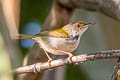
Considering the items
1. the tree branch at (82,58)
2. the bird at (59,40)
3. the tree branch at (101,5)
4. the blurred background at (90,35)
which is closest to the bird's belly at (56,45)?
the bird at (59,40)

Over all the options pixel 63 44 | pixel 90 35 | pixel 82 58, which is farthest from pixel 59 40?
pixel 90 35

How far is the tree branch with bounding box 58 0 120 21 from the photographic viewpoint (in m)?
2.14

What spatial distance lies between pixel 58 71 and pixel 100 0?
0.63 meters

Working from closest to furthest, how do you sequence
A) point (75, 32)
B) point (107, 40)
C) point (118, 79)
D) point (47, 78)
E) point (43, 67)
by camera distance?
1. point (118, 79)
2. point (43, 67)
3. point (75, 32)
4. point (47, 78)
5. point (107, 40)

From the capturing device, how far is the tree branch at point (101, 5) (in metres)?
2.14

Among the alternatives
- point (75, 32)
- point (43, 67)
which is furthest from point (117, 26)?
point (43, 67)

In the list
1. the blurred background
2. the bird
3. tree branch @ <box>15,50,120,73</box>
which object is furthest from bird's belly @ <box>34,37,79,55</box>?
the blurred background

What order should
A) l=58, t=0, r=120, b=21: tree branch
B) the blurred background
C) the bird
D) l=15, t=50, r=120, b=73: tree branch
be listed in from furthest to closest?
1. the blurred background
2. l=58, t=0, r=120, b=21: tree branch
3. the bird
4. l=15, t=50, r=120, b=73: tree branch

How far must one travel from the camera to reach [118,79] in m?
1.04

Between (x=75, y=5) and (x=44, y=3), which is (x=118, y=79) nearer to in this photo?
(x=75, y=5)

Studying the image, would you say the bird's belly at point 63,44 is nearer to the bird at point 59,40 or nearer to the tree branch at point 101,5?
the bird at point 59,40

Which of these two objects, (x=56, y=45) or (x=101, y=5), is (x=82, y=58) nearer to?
(x=56, y=45)

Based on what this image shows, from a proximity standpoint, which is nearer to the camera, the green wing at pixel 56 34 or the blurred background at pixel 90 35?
the green wing at pixel 56 34

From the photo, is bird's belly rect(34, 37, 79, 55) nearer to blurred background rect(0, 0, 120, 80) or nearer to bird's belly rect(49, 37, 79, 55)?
bird's belly rect(49, 37, 79, 55)
